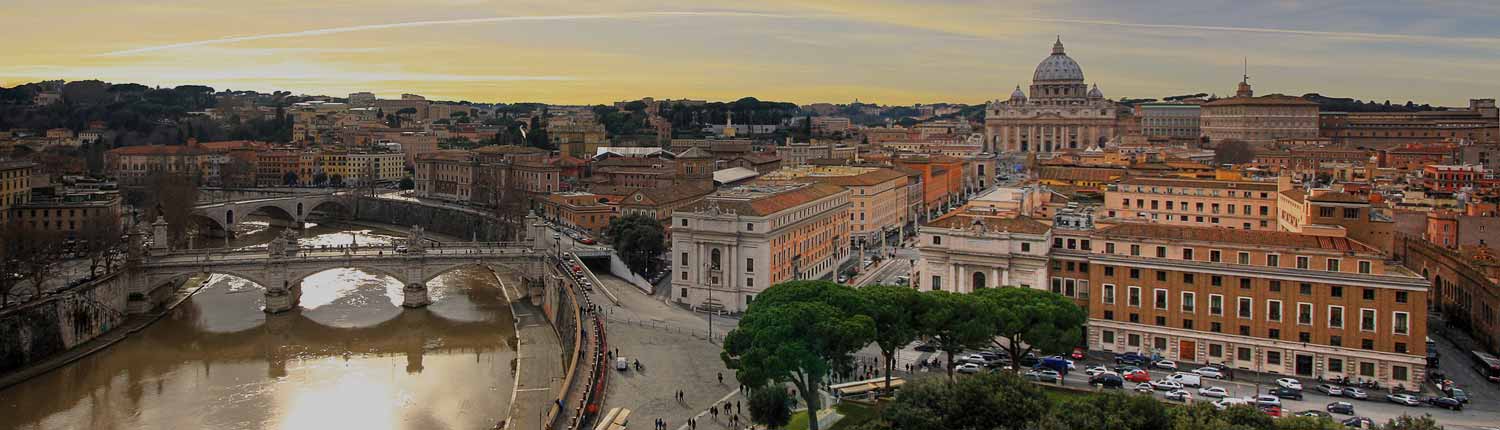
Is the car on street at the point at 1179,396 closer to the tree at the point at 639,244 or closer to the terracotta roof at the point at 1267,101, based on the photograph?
the tree at the point at 639,244

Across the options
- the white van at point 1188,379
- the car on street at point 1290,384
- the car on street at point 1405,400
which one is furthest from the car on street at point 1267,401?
the car on street at point 1405,400

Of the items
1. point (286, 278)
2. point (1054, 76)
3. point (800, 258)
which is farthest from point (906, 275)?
point (1054, 76)

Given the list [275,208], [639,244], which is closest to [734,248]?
[639,244]

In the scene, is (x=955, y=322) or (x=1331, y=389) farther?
(x=1331, y=389)

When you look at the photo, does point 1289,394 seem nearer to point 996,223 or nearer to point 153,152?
point 996,223

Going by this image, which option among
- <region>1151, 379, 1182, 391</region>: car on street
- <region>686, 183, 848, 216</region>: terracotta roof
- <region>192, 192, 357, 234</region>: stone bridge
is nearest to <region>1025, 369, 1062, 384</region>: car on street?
<region>1151, 379, 1182, 391</region>: car on street

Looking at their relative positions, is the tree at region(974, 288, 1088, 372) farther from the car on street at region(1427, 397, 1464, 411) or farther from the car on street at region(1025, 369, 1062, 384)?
the car on street at region(1427, 397, 1464, 411)

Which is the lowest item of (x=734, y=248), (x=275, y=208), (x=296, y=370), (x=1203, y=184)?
(x=296, y=370)
